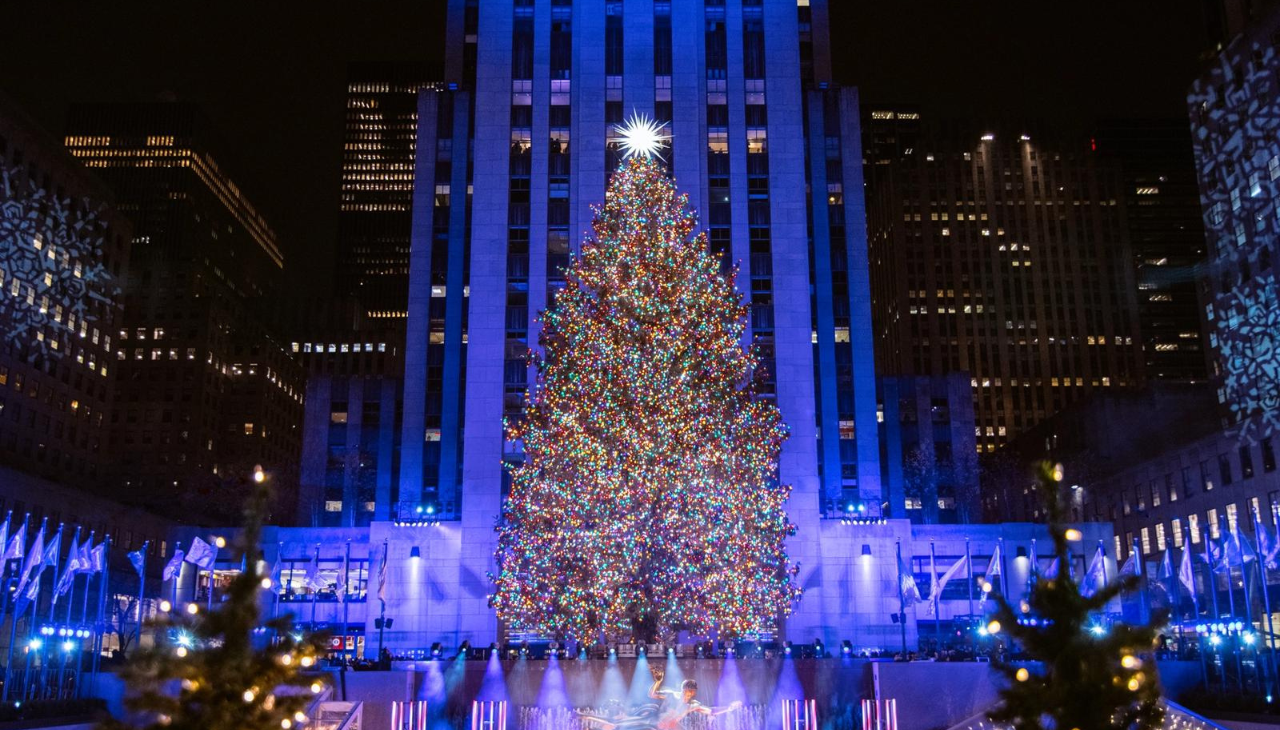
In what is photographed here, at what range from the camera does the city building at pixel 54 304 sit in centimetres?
9994

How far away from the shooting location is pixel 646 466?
39.8 metres

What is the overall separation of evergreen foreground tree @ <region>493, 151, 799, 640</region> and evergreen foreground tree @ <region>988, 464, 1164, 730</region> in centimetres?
2567

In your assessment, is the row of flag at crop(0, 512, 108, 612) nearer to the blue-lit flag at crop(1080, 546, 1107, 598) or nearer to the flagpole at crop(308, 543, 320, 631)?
the flagpole at crop(308, 543, 320, 631)

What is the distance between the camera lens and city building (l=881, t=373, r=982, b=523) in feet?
313

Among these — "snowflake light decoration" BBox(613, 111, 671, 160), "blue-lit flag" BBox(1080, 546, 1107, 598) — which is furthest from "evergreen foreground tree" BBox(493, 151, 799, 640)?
"snowflake light decoration" BBox(613, 111, 671, 160)

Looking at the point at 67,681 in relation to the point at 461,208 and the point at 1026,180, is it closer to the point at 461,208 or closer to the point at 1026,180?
the point at 461,208

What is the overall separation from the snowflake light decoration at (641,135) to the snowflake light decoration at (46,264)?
190 ft

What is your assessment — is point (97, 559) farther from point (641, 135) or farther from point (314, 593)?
point (641, 135)

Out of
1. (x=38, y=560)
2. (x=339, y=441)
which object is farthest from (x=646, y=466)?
(x=339, y=441)

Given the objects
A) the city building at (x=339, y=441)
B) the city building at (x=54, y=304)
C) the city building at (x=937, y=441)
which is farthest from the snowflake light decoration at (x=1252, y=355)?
the city building at (x=54, y=304)

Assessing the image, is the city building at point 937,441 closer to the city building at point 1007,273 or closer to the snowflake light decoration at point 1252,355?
the snowflake light decoration at point 1252,355

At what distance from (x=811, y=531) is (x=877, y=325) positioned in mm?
119809

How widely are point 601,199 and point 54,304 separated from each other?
75.5 meters

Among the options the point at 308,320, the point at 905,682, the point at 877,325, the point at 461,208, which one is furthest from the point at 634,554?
the point at 308,320
